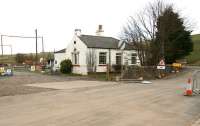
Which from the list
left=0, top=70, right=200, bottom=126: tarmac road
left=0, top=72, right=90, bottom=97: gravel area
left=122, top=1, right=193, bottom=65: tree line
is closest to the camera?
left=0, top=70, right=200, bottom=126: tarmac road

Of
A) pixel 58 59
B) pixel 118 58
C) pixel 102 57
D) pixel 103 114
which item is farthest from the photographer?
pixel 58 59

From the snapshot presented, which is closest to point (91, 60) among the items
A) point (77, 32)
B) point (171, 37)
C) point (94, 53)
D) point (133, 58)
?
point (94, 53)

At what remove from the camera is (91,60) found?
36.3 m

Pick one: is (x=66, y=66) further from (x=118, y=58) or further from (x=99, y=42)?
(x=118, y=58)

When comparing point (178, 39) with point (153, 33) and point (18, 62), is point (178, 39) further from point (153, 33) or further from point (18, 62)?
point (18, 62)

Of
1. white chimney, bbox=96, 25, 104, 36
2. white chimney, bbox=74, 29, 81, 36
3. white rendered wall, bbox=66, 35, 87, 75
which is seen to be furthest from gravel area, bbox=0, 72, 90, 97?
white chimney, bbox=96, 25, 104, 36

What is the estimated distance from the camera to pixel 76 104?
12398 millimetres

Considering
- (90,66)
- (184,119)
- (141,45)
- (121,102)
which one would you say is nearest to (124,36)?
(141,45)

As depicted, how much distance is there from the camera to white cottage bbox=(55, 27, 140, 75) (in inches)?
1444

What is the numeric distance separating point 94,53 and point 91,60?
3.41 feet

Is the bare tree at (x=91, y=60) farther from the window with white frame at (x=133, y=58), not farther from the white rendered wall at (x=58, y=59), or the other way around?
the window with white frame at (x=133, y=58)

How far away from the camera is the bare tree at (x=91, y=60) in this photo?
36.3m

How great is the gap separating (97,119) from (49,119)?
1.44m

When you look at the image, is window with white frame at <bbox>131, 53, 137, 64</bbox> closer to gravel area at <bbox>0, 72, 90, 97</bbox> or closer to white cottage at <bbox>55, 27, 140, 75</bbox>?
white cottage at <bbox>55, 27, 140, 75</bbox>
